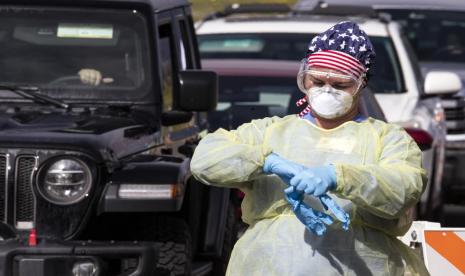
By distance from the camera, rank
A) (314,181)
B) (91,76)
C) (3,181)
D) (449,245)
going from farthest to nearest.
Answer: (91,76) → (3,181) → (449,245) → (314,181)

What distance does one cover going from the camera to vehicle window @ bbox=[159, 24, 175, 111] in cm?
801

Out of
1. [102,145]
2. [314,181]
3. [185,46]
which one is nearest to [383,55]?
[185,46]

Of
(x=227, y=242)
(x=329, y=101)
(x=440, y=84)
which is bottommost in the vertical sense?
(x=227, y=242)

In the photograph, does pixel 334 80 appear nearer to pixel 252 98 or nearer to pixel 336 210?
pixel 336 210

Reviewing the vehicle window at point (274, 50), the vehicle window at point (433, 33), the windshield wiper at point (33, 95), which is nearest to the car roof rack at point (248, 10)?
the vehicle window at point (274, 50)

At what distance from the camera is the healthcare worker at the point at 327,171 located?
404 cm

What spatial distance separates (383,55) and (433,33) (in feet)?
16.3

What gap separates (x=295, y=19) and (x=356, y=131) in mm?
8386

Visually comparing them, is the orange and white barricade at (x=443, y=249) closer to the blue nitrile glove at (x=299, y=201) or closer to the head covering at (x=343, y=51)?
the head covering at (x=343, y=51)

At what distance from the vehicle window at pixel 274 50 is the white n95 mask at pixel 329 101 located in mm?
7437

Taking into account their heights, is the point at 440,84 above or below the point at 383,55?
below

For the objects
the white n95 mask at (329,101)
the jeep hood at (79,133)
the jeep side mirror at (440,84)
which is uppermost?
the white n95 mask at (329,101)

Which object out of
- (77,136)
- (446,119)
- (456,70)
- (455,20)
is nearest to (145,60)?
(77,136)

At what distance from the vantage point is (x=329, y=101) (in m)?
4.20
